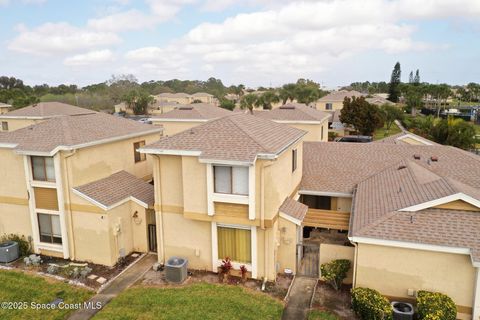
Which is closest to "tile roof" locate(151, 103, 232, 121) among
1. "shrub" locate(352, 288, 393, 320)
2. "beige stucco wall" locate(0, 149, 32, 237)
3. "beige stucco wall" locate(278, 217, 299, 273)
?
"beige stucco wall" locate(0, 149, 32, 237)

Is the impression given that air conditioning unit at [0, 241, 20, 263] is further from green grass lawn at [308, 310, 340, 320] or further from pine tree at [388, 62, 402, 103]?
pine tree at [388, 62, 402, 103]

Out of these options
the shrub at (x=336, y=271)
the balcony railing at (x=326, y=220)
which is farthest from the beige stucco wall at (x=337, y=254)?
the balcony railing at (x=326, y=220)

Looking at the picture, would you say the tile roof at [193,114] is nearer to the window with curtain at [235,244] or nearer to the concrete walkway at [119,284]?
the concrete walkway at [119,284]

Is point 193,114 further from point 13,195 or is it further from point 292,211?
point 292,211

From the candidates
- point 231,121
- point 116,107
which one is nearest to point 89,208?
point 231,121

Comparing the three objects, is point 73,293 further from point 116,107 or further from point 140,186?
point 116,107

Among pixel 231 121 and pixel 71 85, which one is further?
pixel 71 85
